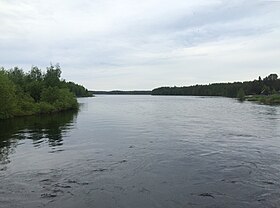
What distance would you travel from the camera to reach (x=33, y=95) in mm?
81875

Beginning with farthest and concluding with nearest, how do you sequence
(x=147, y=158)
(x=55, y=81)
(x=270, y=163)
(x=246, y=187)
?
1. (x=55, y=81)
2. (x=147, y=158)
3. (x=270, y=163)
4. (x=246, y=187)

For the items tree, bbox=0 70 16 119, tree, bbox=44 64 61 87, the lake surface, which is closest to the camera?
the lake surface

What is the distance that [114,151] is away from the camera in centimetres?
2517

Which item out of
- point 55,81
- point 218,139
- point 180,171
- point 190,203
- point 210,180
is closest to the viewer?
point 190,203

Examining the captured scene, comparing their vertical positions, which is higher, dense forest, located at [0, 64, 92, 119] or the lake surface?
dense forest, located at [0, 64, 92, 119]

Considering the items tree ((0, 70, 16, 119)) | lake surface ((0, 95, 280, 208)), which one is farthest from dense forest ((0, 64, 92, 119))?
lake surface ((0, 95, 280, 208))

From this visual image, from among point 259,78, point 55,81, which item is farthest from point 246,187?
point 259,78

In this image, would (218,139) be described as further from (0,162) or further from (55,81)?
(55,81)

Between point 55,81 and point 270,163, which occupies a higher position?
point 55,81

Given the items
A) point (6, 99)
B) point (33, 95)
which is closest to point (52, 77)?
point (33, 95)

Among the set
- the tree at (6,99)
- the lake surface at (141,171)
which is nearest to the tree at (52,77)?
the tree at (6,99)

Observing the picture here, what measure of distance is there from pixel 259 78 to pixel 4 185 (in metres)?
177

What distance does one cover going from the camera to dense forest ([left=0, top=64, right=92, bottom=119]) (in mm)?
53688

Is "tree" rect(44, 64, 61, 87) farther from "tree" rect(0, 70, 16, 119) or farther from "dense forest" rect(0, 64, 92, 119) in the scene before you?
"tree" rect(0, 70, 16, 119)
